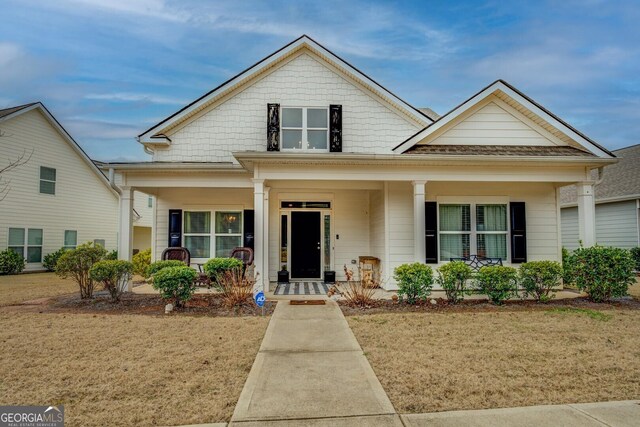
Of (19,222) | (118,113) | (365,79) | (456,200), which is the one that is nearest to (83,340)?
(456,200)

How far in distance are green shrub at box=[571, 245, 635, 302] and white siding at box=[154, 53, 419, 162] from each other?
590cm

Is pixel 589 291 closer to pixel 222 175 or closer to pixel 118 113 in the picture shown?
pixel 222 175

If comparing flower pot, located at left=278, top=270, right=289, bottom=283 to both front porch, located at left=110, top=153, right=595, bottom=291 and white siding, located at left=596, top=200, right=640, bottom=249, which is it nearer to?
front porch, located at left=110, top=153, right=595, bottom=291

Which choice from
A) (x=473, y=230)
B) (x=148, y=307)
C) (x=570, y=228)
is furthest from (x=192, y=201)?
(x=570, y=228)

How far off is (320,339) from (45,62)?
15.4 meters

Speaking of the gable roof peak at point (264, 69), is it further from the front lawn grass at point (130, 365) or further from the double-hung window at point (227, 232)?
the front lawn grass at point (130, 365)

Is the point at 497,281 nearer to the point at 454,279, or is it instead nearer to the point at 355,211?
the point at 454,279

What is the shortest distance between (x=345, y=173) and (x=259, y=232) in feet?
8.27

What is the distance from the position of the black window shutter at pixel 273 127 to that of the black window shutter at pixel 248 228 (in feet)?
6.93

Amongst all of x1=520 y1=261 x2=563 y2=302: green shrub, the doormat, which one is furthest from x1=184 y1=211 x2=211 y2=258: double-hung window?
x1=520 y1=261 x2=563 y2=302: green shrub

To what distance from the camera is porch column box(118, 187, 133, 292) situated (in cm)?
973

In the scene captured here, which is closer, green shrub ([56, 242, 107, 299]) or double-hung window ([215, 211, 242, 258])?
green shrub ([56, 242, 107, 299])

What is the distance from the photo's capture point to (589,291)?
847 centimetres
